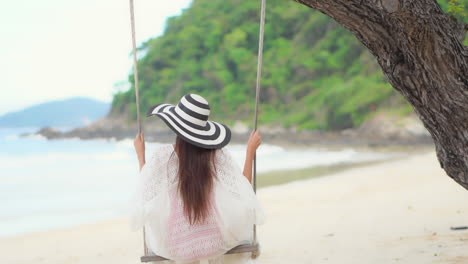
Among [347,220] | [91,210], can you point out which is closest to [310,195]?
[347,220]

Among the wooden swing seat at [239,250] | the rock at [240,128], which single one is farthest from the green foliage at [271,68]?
the wooden swing seat at [239,250]

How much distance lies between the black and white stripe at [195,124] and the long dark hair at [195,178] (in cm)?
4

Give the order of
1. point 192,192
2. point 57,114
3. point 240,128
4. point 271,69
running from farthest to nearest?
point 57,114, point 271,69, point 240,128, point 192,192

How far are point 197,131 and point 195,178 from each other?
14 cm

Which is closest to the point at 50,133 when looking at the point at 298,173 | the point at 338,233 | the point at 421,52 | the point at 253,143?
the point at 298,173

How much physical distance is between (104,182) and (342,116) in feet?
37.8

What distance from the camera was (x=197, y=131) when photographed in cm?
153

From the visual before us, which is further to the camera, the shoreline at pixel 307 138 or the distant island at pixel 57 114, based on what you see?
the distant island at pixel 57 114

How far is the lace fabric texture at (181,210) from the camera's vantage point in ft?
5.05

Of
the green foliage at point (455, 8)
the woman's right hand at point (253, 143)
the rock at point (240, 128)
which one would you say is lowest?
the rock at point (240, 128)

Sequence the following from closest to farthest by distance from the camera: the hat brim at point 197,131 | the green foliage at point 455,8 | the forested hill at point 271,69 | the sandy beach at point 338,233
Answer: the hat brim at point 197,131 < the green foliage at point 455,8 < the sandy beach at point 338,233 < the forested hill at point 271,69

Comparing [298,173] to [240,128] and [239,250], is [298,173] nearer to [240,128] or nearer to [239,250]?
[239,250]

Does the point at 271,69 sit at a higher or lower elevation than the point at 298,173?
higher

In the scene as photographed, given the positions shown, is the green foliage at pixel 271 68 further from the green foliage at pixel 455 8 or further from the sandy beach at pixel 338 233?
the green foliage at pixel 455 8
